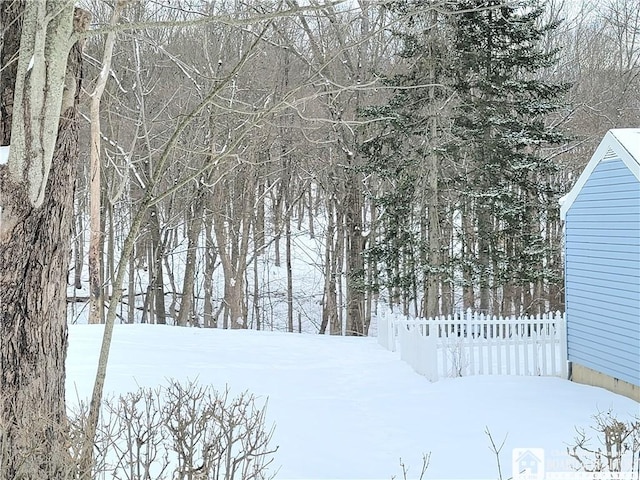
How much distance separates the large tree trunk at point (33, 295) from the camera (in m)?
3.23

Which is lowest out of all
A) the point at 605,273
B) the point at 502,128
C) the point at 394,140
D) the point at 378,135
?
the point at 605,273

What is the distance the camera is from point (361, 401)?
735 centimetres

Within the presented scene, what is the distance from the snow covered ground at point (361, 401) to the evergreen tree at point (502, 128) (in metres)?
5.48

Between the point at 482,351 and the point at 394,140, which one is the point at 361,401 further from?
the point at 394,140

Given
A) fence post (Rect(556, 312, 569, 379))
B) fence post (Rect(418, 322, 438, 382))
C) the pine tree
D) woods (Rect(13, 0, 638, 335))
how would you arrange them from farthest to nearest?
woods (Rect(13, 0, 638, 335)) < the pine tree < fence post (Rect(556, 312, 569, 379)) < fence post (Rect(418, 322, 438, 382))

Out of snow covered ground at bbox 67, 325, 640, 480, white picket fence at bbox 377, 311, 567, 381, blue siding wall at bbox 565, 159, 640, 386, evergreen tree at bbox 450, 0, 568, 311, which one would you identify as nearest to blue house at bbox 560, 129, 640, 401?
blue siding wall at bbox 565, 159, 640, 386

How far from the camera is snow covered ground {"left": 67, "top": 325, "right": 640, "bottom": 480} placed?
523cm

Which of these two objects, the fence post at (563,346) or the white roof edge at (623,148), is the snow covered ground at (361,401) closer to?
the fence post at (563,346)

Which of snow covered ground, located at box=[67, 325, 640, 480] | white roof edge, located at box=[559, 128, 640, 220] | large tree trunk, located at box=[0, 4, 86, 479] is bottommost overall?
snow covered ground, located at box=[67, 325, 640, 480]

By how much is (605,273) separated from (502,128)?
24.3 feet

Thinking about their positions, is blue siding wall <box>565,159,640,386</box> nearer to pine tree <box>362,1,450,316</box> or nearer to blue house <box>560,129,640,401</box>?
blue house <box>560,129,640,401</box>

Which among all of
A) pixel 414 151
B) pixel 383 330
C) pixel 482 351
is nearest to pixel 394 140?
pixel 414 151

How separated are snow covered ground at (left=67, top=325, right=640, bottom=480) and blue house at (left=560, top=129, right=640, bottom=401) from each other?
0.45 m

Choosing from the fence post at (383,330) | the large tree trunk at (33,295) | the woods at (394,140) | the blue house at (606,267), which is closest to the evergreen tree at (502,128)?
the woods at (394,140)
